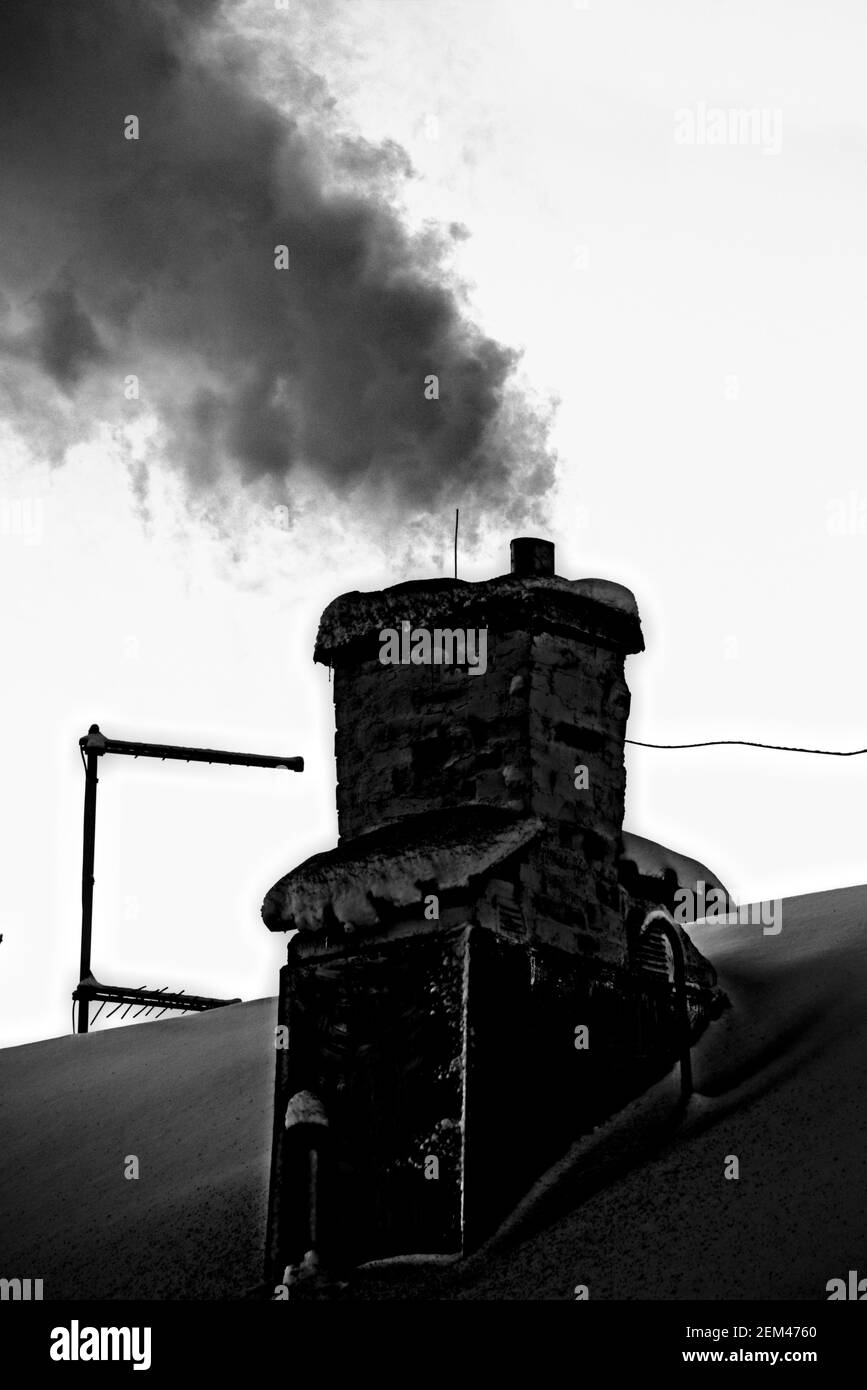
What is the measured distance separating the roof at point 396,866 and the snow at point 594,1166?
1.50 metres

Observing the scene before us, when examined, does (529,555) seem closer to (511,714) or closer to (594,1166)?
(511,714)

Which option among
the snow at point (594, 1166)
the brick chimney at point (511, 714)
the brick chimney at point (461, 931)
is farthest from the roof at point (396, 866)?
the snow at point (594, 1166)

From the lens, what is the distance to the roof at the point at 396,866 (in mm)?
10883

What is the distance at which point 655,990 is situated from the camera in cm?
1159

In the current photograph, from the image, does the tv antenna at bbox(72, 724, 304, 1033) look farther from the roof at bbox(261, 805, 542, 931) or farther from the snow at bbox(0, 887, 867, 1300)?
the roof at bbox(261, 805, 542, 931)

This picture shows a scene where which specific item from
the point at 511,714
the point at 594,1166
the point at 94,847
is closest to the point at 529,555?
the point at 511,714

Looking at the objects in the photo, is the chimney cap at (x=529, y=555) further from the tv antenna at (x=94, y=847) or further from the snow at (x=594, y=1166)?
the tv antenna at (x=94, y=847)

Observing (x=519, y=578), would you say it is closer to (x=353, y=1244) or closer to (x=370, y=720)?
(x=370, y=720)

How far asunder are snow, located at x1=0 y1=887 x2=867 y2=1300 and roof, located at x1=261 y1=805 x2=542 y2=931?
4.91ft

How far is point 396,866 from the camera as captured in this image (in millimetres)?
11062

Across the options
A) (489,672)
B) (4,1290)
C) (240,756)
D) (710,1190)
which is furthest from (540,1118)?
(240,756)

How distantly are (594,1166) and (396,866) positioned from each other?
5.67 feet

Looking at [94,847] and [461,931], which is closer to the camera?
[461,931]

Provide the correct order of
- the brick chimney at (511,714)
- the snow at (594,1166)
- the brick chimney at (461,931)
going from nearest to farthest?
the snow at (594,1166), the brick chimney at (461,931), the brick chimney at (511,714)
